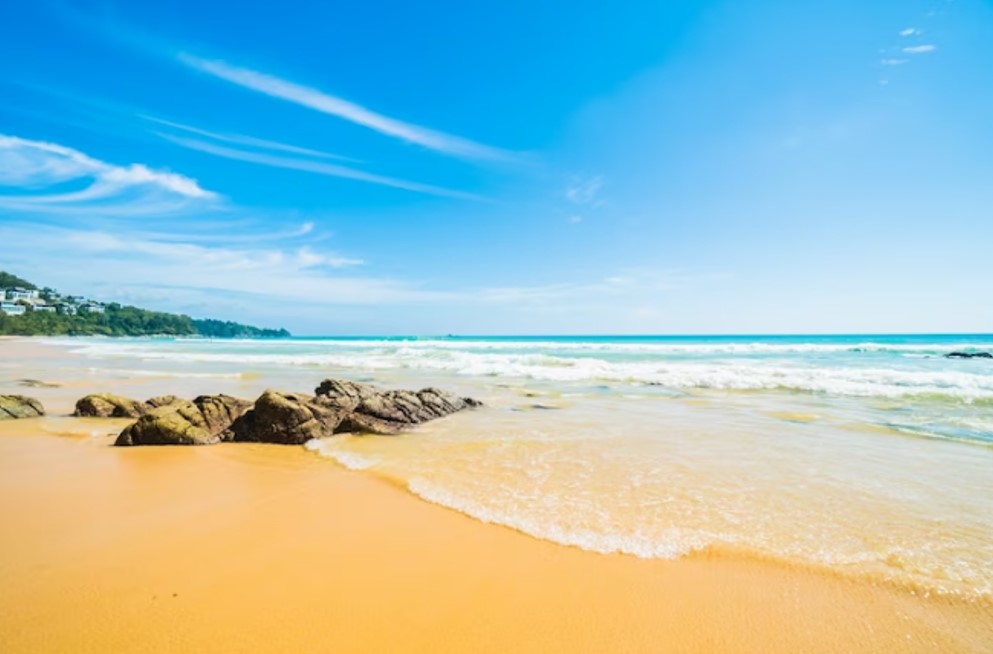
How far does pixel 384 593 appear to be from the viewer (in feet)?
10.7

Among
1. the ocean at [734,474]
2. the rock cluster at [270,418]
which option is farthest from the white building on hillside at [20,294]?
the ocean at [734,474]

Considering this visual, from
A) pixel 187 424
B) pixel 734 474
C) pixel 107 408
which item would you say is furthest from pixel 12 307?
pixel 734 474

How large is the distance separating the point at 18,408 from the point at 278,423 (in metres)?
6.69

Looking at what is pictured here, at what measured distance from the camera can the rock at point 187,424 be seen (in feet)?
26.5

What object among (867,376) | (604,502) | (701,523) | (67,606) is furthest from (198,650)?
(867,376)

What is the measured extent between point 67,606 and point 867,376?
943 inches

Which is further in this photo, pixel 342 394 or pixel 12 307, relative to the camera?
pixel 12 307

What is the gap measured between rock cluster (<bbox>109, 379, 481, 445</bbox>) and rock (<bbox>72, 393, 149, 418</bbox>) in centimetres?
3

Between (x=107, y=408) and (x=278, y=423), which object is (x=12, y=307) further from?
(x=278, y=423)

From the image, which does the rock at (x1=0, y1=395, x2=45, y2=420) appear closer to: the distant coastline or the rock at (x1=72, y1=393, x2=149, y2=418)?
the rock at (x1=72, y1=393, x2=149, y2=418)

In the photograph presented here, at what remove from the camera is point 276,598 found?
10.5 ft

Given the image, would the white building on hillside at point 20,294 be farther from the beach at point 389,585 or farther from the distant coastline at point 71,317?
the beach at point 389,585

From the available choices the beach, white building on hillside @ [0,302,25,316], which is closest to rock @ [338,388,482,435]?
the beach

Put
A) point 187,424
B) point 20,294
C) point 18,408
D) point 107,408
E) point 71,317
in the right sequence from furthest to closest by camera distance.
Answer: point 20,294
point 71,317
point 107,408
point 18,408
point 187,424
